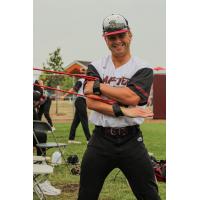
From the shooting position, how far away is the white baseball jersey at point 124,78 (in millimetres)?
2705

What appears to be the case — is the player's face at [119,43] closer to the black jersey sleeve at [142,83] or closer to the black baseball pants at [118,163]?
the black jersey sleeve at [142,83]

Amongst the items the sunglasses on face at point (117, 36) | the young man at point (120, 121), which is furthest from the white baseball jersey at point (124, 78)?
the sunglasses on face at point (117, 36)

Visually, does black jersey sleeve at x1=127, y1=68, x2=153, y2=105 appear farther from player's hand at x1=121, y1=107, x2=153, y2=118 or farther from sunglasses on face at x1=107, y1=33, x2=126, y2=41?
sunglasses on face at x1=107, y1=33, x2=126, y2=41

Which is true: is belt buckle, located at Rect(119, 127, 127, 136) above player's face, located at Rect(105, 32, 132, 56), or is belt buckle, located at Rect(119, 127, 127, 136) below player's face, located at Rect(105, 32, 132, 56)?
below

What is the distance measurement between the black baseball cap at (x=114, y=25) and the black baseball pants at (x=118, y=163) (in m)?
0.59

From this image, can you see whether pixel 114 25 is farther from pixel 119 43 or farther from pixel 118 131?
pixel 118 131

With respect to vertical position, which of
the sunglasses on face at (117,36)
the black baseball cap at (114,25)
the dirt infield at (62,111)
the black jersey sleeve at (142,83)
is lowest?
the dirt infield at (62,111)

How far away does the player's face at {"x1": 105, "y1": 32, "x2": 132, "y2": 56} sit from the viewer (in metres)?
2.72

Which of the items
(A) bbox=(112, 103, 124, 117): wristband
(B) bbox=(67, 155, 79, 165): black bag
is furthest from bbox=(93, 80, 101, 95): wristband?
(B) bbox=(67, 155, 79, 165): black bag

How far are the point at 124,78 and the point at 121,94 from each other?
0.12 metres

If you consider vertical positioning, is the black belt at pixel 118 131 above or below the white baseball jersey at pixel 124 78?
below
